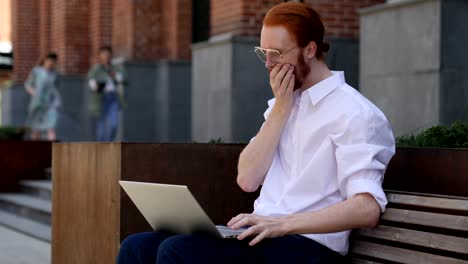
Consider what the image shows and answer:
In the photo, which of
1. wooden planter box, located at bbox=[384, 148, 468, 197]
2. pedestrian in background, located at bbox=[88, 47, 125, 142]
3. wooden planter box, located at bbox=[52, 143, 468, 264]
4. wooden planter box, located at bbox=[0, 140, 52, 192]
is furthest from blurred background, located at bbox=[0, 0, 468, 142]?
wooden planter box, located at bbox=[384, 148, 468, 197]

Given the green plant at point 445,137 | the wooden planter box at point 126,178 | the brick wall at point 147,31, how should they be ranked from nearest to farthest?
the green plant at point 445,137 < the wooden planter box at point 126,178 < the brick wall at point 147,31

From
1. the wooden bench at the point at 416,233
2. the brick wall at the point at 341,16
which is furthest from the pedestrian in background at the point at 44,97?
the wooden bench at the point at 416,233

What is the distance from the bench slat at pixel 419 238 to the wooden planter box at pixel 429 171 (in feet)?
1.13

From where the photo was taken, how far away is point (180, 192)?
3.61 m

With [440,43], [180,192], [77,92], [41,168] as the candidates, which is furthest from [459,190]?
[77,92]

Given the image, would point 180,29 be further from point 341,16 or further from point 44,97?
point 341,16

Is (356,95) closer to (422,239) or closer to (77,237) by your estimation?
(422,239)

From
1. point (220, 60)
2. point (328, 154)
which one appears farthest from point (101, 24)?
point (328, 154)

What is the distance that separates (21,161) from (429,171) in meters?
10.5

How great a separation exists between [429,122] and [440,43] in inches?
25.4

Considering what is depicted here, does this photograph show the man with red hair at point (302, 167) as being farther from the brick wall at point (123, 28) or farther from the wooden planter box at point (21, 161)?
the brick wall at point (123, 28)

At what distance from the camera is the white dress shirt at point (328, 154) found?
3.59 metres

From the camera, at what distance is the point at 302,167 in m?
3.81

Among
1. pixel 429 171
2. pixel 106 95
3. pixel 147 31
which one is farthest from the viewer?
pixel 147 31
